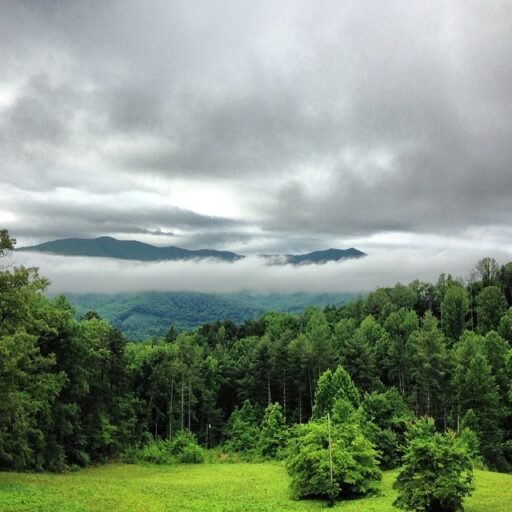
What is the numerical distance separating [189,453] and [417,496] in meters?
41.1

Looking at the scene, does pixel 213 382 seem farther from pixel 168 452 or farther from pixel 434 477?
pixel 434 477

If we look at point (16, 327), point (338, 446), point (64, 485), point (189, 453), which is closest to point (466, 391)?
→ point (338, 446)

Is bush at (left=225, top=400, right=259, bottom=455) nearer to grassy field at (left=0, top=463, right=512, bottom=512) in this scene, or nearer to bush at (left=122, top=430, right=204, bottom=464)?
bush at (left=122, top=430, right=204, bottom=464)

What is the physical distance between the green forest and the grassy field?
2.19 metres

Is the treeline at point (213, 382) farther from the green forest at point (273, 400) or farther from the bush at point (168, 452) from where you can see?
the bush at point (168, 452)

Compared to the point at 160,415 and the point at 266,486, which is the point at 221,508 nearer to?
the point at 266,486

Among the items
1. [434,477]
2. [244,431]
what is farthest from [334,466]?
[244,431]

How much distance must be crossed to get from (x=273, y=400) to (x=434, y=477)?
55590 mm

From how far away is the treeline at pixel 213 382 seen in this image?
37.7m

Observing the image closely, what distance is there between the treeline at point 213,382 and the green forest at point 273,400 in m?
0.17

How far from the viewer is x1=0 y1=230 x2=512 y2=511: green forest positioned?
3066 cm

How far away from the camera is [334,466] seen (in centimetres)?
3594

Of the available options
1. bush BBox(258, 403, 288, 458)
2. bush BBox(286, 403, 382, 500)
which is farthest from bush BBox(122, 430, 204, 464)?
bush BBox(286, 403, 382, 500)

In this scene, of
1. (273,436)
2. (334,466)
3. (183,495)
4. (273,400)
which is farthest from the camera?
(273,400)
